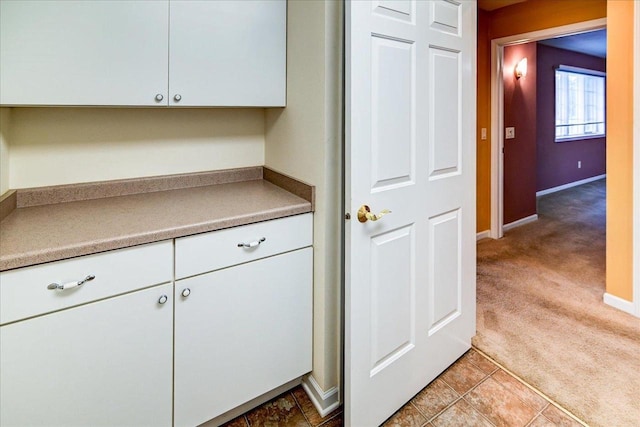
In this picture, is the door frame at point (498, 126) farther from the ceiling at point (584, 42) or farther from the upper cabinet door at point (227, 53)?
the upper cabinet door at point (227, 53)

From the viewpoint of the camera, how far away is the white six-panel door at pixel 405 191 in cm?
133

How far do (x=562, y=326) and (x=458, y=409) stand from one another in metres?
1.07

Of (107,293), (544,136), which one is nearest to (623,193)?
(107,293)

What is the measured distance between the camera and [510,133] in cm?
404

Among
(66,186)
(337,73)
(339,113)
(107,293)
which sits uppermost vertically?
(337,73)

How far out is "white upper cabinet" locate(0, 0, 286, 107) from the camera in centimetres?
123

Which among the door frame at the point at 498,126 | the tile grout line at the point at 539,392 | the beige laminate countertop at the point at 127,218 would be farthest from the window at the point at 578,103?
the beige laminate countertop at the point at 127,218

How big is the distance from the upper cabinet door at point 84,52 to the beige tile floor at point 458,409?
139 cm

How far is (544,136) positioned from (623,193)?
13.0 feet

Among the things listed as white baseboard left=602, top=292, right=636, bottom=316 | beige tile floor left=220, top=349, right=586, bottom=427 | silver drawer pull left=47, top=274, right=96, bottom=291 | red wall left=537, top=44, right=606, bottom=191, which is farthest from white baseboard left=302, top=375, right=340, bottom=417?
red wall left=537, top=44, right=606, bottom=191

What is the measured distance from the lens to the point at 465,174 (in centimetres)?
183

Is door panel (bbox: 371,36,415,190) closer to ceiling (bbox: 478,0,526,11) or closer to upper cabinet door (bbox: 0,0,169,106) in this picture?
upper cabinet door (bbox: 0,0,169,106)

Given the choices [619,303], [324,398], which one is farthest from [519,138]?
[324,398]

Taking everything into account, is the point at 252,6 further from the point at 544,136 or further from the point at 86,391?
the point at 544,136
